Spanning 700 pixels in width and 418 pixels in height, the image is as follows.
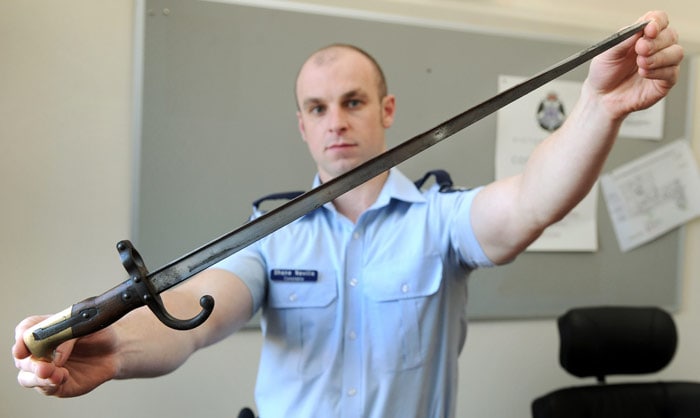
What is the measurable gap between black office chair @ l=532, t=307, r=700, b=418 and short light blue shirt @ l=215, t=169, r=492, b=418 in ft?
1.49

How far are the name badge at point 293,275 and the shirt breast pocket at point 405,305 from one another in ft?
0.32

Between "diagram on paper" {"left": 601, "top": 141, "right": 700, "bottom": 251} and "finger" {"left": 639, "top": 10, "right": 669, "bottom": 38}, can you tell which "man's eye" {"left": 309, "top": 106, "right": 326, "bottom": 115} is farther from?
"diagram on paper" {"left": 601, "top": 141, "right": 700, "bottom": 251}

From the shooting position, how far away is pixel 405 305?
95 cm

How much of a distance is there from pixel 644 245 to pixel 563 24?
78cm

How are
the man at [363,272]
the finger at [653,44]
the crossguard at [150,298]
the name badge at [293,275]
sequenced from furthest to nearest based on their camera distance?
1. the name badge at [293,275]
2. the man at [363,272]
3. the finger at [653,44]
4. the crossguard at [150,298]

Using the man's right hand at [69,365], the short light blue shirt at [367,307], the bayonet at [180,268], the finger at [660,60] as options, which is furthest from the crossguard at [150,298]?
the finger at [660,60]

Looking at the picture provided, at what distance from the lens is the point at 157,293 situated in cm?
55

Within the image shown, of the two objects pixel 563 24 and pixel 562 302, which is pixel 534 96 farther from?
pixel 562 302

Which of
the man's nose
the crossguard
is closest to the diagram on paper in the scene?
the man's nose

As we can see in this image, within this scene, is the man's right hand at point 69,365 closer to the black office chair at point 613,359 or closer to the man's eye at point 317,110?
the man's eye at point 317,110

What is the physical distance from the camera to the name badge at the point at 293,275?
3.15 feet

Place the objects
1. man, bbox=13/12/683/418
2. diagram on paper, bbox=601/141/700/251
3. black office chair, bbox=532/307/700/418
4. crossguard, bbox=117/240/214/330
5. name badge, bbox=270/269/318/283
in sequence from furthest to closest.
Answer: diagram on paper, bbox=601/141/700/251 < black office chair, bbox=532/307/700/418 < name badge, bbox=270/269/318/283 < man, bbox=13/12/683/418 < crossguard, bbox=117/240/214/330

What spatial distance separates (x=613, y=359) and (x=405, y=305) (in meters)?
0.69

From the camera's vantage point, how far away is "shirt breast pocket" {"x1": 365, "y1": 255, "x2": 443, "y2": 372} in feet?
3.07
